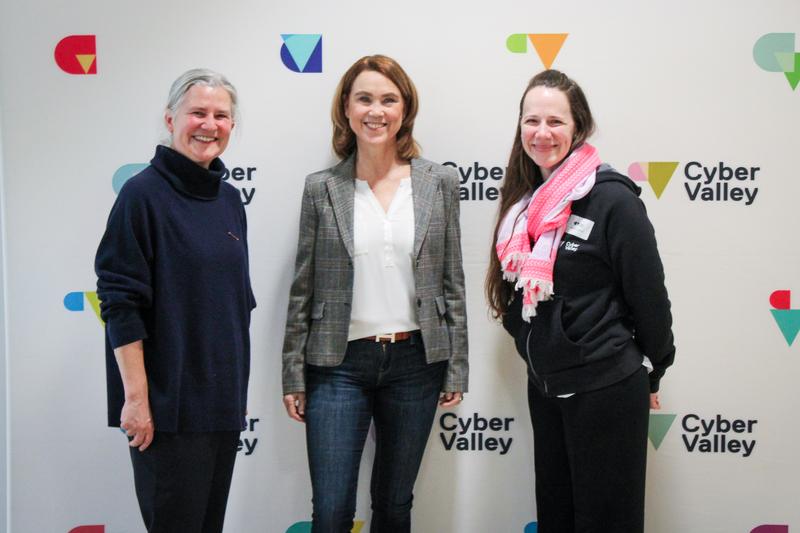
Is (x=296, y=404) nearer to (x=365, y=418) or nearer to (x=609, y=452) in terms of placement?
(x=365, y=418)

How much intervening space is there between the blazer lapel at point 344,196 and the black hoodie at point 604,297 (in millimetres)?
588

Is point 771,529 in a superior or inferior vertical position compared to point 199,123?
inferior

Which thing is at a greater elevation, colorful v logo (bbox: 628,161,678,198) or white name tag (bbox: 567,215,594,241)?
colorful v logo (bbox: 628,161,678,198)

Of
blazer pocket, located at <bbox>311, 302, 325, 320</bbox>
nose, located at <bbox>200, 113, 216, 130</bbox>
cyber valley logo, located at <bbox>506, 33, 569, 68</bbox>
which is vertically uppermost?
cyber valley logo, located at <bbox>506, 33, 569, 68</bbox>

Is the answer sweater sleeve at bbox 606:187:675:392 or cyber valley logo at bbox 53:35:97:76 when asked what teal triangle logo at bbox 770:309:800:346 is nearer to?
sweater sleeve at bbox 606:187:675:392

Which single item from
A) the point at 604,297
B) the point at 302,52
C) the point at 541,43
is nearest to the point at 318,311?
the point at 604,297

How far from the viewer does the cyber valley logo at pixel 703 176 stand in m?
2.19

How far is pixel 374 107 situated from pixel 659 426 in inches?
58.1

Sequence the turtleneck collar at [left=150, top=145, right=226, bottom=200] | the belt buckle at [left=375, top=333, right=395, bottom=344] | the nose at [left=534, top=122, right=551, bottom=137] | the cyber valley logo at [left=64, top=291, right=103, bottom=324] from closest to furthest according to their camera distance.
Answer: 1. the turtleneck collar at [left=150, top=145, right=226, bottom=200]
2. the nose at [left=534, top=122, right=551, bottom=137]
3. the belt buckle at [left=375, top=333, right=395, bottom=344]
4. the cyber valley logo at [left=64, top=291, right=103, bottom=324]

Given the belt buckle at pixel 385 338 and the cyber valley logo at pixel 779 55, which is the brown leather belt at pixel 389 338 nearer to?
the belt buckle at pixel 385 338

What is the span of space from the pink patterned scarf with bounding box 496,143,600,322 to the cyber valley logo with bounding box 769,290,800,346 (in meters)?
1.02

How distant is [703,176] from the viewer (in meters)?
2.19

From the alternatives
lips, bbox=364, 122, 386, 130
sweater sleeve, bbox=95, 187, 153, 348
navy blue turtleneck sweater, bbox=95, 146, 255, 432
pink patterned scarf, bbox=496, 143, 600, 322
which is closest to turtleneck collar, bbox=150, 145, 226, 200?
navy blue turtleneck sweater, bbox=95, 146, 255, 432

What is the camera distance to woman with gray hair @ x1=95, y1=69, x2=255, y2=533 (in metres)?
1.46
